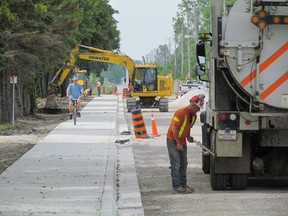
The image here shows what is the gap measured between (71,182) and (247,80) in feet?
11.2

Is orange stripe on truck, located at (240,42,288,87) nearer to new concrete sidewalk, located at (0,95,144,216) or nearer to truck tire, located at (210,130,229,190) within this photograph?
truck tire, located at (210,130,229,190)

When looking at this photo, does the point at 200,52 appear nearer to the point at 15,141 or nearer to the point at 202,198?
the point at 202,198

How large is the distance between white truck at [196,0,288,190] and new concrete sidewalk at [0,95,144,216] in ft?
5.84

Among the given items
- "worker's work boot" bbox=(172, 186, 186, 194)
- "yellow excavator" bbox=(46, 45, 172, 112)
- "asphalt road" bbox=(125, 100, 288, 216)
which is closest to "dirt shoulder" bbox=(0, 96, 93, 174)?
"asphalt road" bbox=(125, 100, 288, 216)

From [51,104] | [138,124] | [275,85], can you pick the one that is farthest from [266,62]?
[51,104]

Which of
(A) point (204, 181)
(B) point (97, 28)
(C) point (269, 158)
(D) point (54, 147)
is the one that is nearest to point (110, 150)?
(D) point (54, 147)

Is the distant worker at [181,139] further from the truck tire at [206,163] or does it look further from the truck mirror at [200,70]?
the truck tire at [206,163]

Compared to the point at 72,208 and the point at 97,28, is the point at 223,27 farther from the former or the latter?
the point at 97,28

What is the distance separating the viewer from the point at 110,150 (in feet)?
63.2

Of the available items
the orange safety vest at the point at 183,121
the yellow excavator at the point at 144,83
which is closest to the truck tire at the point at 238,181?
the orange safety vest at the point at 183,121

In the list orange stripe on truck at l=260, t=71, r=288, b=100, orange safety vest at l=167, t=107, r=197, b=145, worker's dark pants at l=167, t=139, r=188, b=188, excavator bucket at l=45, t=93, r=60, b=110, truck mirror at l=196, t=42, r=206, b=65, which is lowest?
excavator bucket at l=45, t=93, r=60, b=110

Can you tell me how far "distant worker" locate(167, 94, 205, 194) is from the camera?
496 inches

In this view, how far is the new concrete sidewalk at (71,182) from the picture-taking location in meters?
10.3

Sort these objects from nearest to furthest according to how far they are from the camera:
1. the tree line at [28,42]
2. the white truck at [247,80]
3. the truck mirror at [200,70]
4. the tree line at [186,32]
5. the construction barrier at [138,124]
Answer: the white truck at [247,80], the truck mirror at [200,70], the tree line at [28,42], the construction barrier at [138,124], the tree line at [186,32]
